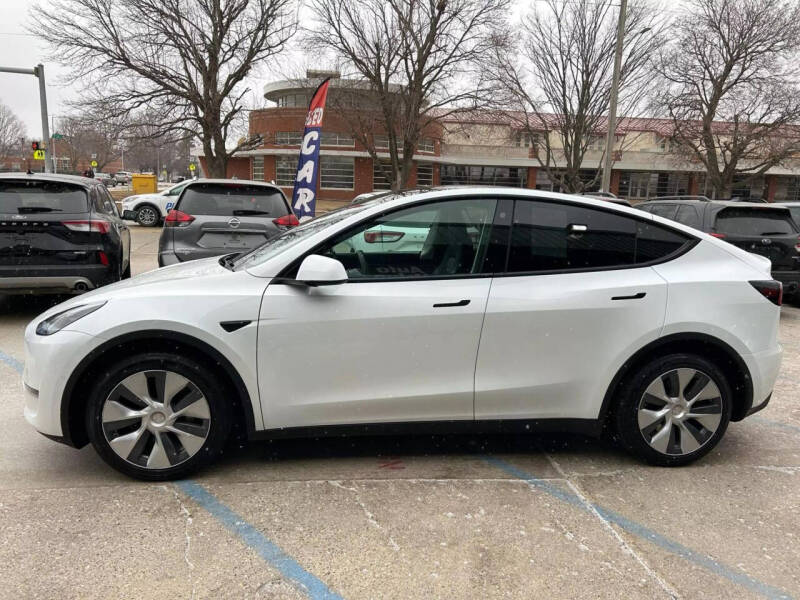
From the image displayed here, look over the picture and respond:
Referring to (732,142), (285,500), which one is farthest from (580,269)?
(732,142)

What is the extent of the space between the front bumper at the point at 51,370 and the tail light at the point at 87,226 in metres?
3.83

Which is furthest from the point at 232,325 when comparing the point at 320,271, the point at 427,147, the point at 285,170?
the point at 285,170

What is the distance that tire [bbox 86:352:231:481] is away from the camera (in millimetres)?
3039

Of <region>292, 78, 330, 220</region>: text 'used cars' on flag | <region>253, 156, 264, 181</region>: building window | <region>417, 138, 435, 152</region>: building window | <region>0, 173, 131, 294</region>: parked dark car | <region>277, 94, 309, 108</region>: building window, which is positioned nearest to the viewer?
<region>0, 173, 131, 294</region>: parked dark car

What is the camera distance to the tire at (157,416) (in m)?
3.04

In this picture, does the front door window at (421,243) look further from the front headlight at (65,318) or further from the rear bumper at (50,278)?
the rear bumper at (50,278)

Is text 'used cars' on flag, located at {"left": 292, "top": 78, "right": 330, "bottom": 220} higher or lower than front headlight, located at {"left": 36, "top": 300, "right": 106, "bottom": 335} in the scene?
higher

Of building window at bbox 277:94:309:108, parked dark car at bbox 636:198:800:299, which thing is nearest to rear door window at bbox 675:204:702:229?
parked dark car at bbox 636:198:800:299

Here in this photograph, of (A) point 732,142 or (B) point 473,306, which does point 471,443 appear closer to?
(B) point 473,306

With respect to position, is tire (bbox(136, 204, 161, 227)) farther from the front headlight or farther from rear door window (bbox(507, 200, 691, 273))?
rear door window (bbox(507, 200, 691, 273))

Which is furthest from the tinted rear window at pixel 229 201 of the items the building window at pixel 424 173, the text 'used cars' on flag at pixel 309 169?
the building window at pixel 424 173

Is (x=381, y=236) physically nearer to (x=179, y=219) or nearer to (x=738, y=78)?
(x=179, y=219)

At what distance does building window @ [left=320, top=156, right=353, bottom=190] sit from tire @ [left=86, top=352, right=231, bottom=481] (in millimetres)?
40341

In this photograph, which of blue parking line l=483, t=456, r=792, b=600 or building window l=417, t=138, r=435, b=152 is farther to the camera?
building window l=417, t=138, r=435, b=152
